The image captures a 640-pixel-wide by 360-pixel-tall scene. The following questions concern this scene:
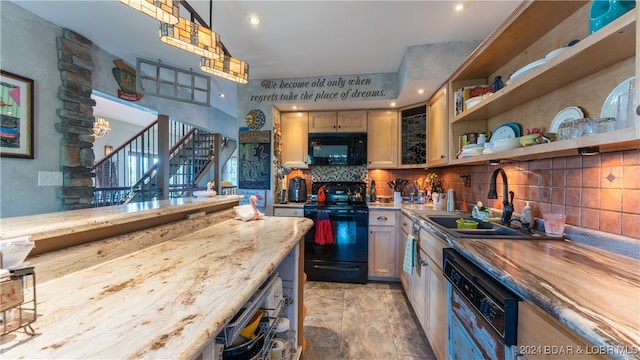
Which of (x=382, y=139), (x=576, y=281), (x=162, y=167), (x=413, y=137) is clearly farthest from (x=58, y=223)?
(x=162, y=167)

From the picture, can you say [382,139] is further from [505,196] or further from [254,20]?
[254,20]

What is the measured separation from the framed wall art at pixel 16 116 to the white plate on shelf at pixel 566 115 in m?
3.80

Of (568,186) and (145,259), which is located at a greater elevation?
(568,186)

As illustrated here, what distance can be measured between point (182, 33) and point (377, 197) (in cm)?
283

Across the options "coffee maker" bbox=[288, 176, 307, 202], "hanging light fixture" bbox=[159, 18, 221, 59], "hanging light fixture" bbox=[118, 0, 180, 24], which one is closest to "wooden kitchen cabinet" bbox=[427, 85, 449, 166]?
"coffee maker" bbox=[288, 176, 307, 202]

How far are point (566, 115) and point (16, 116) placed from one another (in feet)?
12.6

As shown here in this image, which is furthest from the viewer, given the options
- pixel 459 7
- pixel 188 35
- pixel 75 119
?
pixel 75 119

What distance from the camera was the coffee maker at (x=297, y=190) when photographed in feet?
11.0

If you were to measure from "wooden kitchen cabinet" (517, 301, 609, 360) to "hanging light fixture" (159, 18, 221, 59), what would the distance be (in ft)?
6.58

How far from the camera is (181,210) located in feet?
4.60

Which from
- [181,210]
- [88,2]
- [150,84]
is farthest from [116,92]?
[181,210]

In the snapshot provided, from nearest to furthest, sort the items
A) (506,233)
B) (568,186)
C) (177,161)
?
(568,186) → (506,233) → (177,161)

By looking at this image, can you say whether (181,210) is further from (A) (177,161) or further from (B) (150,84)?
(A) (177,161)

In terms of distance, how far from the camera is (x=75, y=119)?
2.33 m
